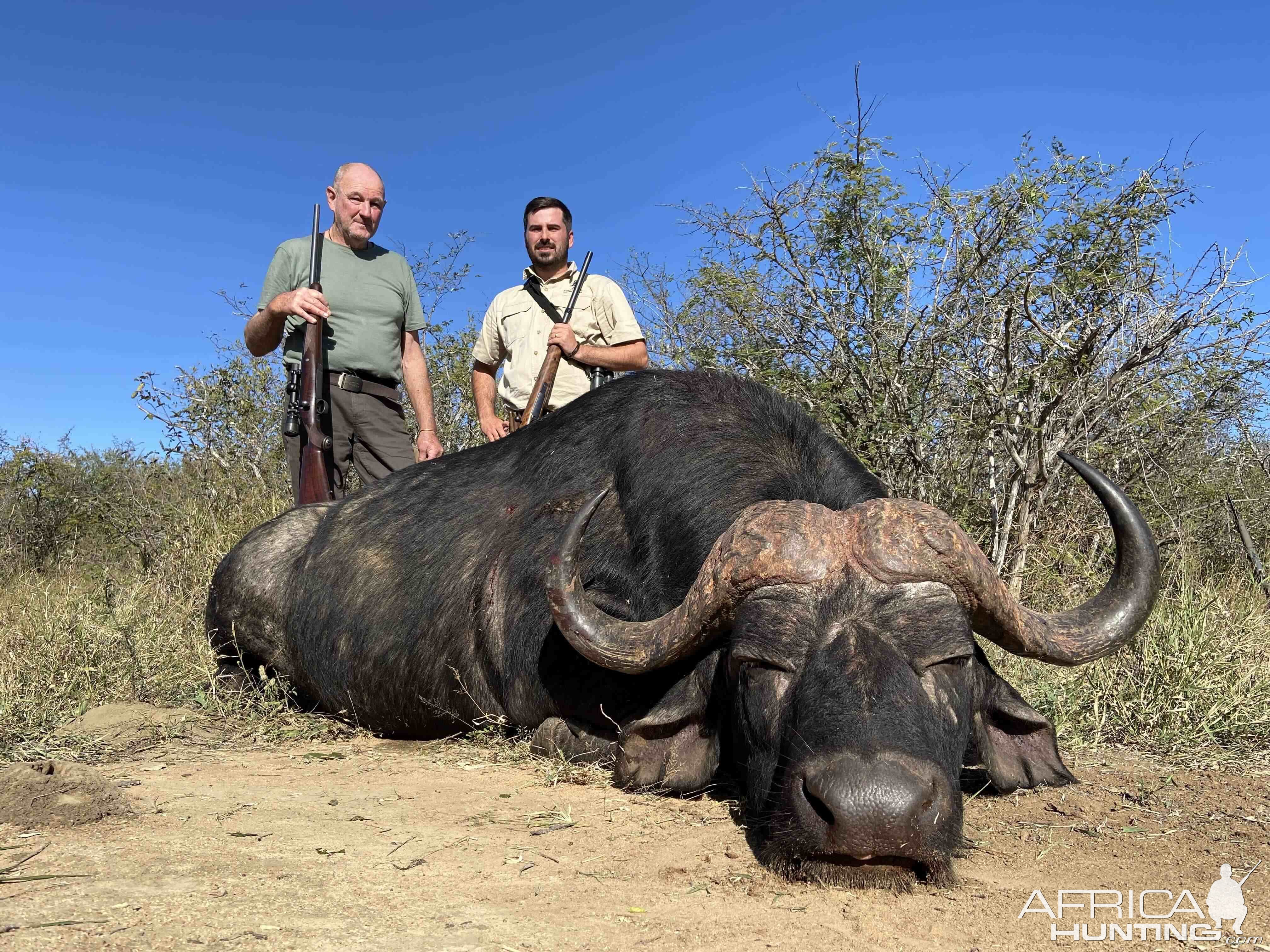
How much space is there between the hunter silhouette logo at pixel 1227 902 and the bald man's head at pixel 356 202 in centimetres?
552

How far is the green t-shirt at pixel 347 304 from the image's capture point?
6113 mm

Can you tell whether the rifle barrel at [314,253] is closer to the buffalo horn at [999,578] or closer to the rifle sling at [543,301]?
the rifle sling at [543,301]

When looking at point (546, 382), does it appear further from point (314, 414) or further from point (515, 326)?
point (314, 414)

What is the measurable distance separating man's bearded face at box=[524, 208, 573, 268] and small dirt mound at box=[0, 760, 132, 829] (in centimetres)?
417

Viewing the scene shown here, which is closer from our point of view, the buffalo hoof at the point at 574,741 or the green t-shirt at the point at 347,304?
the buffalo hoof at the point at 574,741

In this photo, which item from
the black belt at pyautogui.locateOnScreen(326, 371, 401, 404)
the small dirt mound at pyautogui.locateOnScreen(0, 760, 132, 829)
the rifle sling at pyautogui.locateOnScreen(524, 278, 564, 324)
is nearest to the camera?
the small dirt mound at pyautogui.locateOnScreen(0, 760, 132, 829)

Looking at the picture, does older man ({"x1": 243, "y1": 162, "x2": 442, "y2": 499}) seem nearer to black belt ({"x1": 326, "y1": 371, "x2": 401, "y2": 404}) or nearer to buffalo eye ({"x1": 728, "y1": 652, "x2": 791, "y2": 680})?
black belt ({"x1": 326, "y1": 371, "x2": 401, "y2": 404})

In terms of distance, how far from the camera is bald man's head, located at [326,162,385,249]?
622cm

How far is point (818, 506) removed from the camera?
305cm

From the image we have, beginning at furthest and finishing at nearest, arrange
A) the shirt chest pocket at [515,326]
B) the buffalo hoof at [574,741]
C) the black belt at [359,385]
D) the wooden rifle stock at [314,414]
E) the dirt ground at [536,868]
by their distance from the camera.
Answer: the shirt chest pocket at [515,326] → the black belt at [359,385] → the wooden rifle stock at [314,414] → the buffalo hoof at [574,741] → the dirt ground at [536,868]

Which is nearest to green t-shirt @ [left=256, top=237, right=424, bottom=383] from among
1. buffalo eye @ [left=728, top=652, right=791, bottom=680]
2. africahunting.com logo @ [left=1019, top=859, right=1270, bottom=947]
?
buffalo eye @ [left=728, top=652, right=791, bottom=680]

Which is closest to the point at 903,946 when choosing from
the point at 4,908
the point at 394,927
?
the point at 394,927

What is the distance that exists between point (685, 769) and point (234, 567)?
315cm

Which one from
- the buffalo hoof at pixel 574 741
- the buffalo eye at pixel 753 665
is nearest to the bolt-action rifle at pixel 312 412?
the buffalo hoof at pixel 574 741
